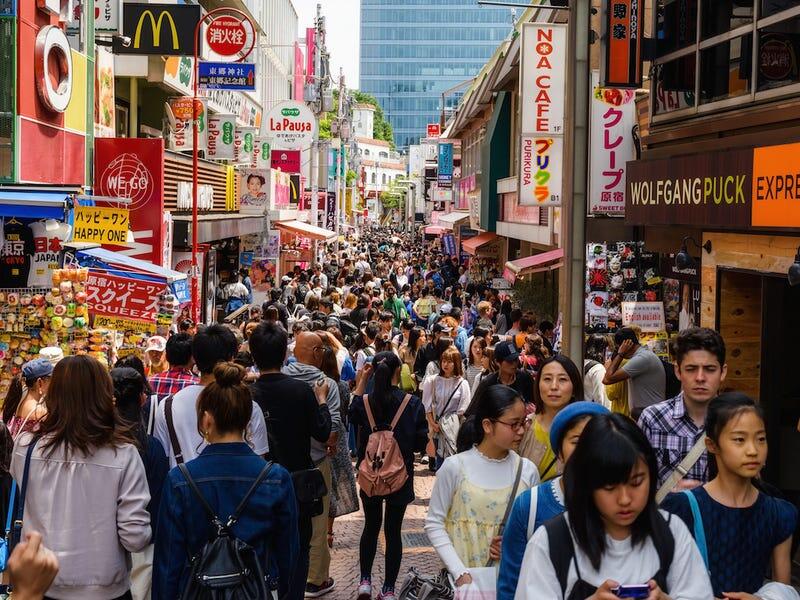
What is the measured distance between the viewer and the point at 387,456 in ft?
26.3

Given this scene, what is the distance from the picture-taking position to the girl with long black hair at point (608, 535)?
11.1ft

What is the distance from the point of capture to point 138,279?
12906 mm

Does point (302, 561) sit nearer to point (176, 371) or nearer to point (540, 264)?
point (176, 371)

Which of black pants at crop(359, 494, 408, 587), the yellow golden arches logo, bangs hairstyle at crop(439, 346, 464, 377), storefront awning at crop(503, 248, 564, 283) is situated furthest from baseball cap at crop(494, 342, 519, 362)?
the yellow golden arches logo

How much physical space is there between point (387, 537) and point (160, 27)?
44.9 ft

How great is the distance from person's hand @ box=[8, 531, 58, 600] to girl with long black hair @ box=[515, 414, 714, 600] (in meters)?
1.41

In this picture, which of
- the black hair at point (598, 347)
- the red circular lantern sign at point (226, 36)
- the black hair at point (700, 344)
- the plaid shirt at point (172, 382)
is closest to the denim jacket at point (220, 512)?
the black hair at point (700, 344)

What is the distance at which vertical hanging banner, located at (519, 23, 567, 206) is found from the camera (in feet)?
57.1

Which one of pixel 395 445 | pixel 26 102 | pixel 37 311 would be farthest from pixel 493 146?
pixel 395 445

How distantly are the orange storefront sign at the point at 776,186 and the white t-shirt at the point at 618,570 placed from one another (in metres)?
5.63

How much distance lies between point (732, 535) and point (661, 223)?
801 centimetres

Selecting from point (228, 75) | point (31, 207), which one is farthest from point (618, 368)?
point (228, 75)

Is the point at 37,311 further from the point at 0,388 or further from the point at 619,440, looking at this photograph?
the point at 619,440

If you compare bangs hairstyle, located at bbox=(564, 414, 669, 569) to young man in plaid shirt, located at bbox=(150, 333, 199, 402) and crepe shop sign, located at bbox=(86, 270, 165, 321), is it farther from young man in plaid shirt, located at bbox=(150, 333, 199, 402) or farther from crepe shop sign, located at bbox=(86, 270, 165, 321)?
crepe shop sign, located at bbox=(86, 270, 165, 321)
